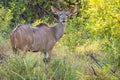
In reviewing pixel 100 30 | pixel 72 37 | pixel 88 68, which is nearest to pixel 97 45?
pixel 88 68

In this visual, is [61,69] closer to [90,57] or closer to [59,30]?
[90,57]

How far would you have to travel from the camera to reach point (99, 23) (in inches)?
260

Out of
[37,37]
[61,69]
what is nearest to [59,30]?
[37,37]

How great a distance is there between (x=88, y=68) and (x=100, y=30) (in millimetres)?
1771

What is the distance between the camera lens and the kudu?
988 centimetres

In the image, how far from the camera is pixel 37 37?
35.0 feet

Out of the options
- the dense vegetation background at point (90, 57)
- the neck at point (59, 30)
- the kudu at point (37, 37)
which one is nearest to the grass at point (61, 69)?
the dense vegetation background at point (90, 57)

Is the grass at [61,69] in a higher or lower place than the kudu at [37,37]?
higher

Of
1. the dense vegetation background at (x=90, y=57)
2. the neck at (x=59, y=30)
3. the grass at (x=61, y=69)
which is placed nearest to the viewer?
the dense vegetation background at (x=90, y=57)

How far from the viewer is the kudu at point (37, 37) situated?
9.88 m

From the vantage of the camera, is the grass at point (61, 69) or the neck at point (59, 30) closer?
the grass at point (61, 69)

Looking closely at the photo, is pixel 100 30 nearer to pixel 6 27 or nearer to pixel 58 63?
pixel 58 63

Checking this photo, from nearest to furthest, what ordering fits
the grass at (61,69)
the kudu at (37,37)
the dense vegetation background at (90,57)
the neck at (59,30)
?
the dense vegetation background at (90,57), the grass at (61,69), the kudu at (37,37), the neck at (59,30)

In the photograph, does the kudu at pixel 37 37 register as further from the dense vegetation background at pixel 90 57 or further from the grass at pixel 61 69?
the grass at pixel 61 69
